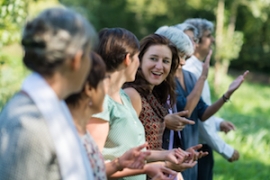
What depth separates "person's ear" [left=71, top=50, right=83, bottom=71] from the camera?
1845mm

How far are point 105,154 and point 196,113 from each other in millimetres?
2109

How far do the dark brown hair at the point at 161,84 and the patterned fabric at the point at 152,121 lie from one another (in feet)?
0.23

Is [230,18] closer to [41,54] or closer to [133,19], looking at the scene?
[133,19]

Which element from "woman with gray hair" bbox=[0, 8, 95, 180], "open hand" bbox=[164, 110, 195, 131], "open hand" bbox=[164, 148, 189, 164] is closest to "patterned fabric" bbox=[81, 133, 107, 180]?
"woman with gray hair" bbox=[0, 8, 95, 180]

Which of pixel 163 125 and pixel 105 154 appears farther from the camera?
pixel 163 125

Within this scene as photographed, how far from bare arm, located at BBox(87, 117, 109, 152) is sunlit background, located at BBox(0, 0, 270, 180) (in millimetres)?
519

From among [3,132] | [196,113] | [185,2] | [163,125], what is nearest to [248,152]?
[196,113]

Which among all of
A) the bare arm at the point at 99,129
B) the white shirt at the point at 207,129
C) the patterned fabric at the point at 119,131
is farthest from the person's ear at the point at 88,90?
the white shirt at the point at 207,129

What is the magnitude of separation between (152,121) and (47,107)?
1.80 m

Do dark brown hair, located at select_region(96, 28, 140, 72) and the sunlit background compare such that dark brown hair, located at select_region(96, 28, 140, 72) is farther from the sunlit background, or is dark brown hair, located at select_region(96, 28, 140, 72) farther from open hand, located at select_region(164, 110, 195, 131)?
open hand, located at select_region(164, 110, 195, 131)

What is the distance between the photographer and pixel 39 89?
1813mm

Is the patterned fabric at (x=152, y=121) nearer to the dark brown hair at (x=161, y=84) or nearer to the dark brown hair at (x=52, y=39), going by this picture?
the dark brown hair at (x=161, y=84)

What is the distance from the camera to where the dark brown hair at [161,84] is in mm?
3615

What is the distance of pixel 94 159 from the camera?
220 centimetres
